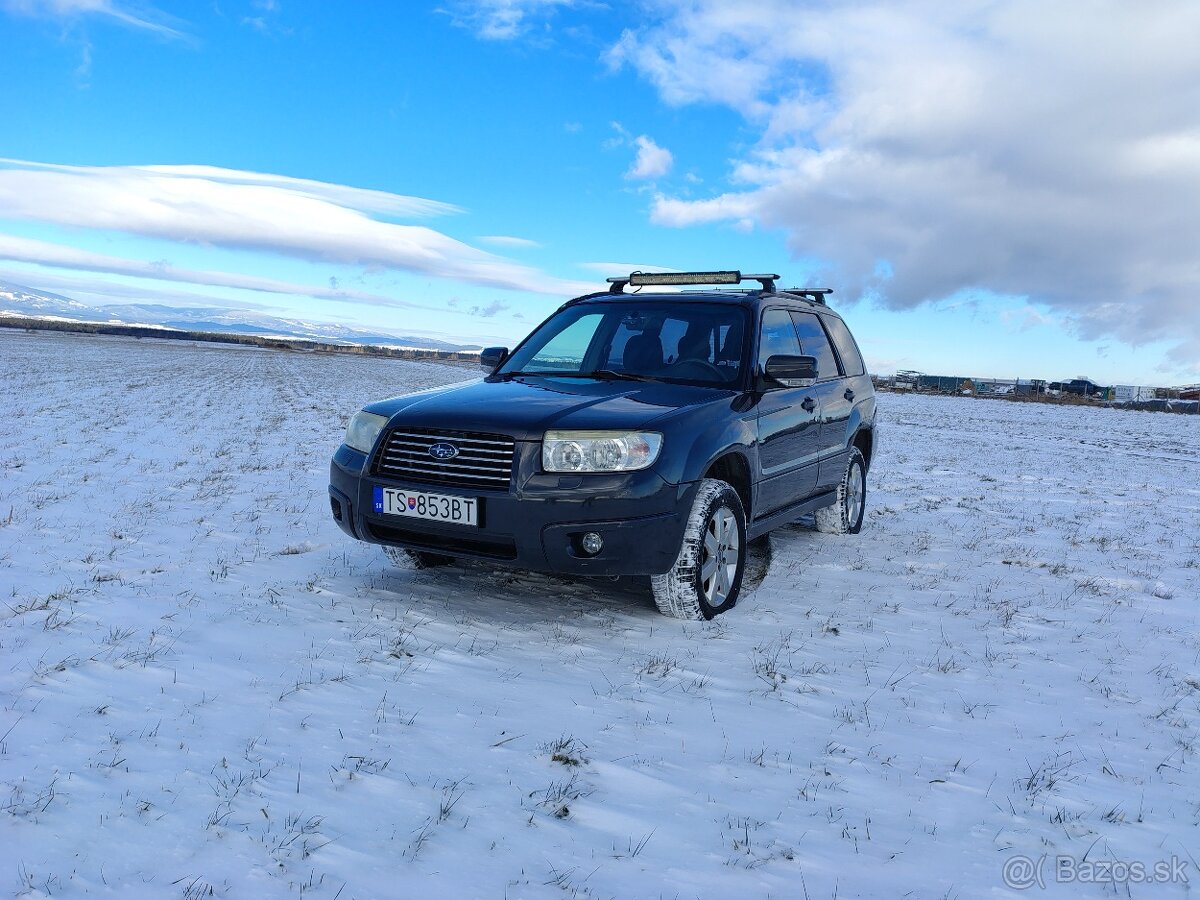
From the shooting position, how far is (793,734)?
10.2 ft

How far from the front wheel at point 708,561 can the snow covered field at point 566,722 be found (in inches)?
5.3

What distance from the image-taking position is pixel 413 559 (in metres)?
5.10

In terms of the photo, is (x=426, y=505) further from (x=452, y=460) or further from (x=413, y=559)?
(x=413, y=559)

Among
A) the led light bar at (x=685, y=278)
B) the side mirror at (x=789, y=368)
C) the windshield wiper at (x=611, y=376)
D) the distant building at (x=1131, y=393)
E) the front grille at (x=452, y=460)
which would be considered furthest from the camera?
the distant building at (x=1131, y=393)

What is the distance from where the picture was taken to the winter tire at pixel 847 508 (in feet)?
22.0

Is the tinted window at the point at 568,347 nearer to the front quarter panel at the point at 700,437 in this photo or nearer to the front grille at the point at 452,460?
the front quarter panel at the point at 700,437

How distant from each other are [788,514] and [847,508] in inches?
55.7

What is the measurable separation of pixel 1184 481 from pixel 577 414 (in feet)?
41.2

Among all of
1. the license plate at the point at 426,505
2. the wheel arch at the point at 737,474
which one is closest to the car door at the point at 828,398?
the wheel arch at the point at 737,474

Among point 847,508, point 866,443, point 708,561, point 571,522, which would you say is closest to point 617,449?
point 571,522

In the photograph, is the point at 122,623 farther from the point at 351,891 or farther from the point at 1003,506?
the point at 1003,506

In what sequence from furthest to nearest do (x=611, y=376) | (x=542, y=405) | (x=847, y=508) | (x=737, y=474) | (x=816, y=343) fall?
(x=847, y=508) → (x=816, y=343) → (x=611, y=376) → (x=737, y=474) → (x=542, y=405)

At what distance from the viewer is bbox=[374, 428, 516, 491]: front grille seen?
3.99 meters

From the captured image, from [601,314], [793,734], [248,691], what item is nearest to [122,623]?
[248,691]
